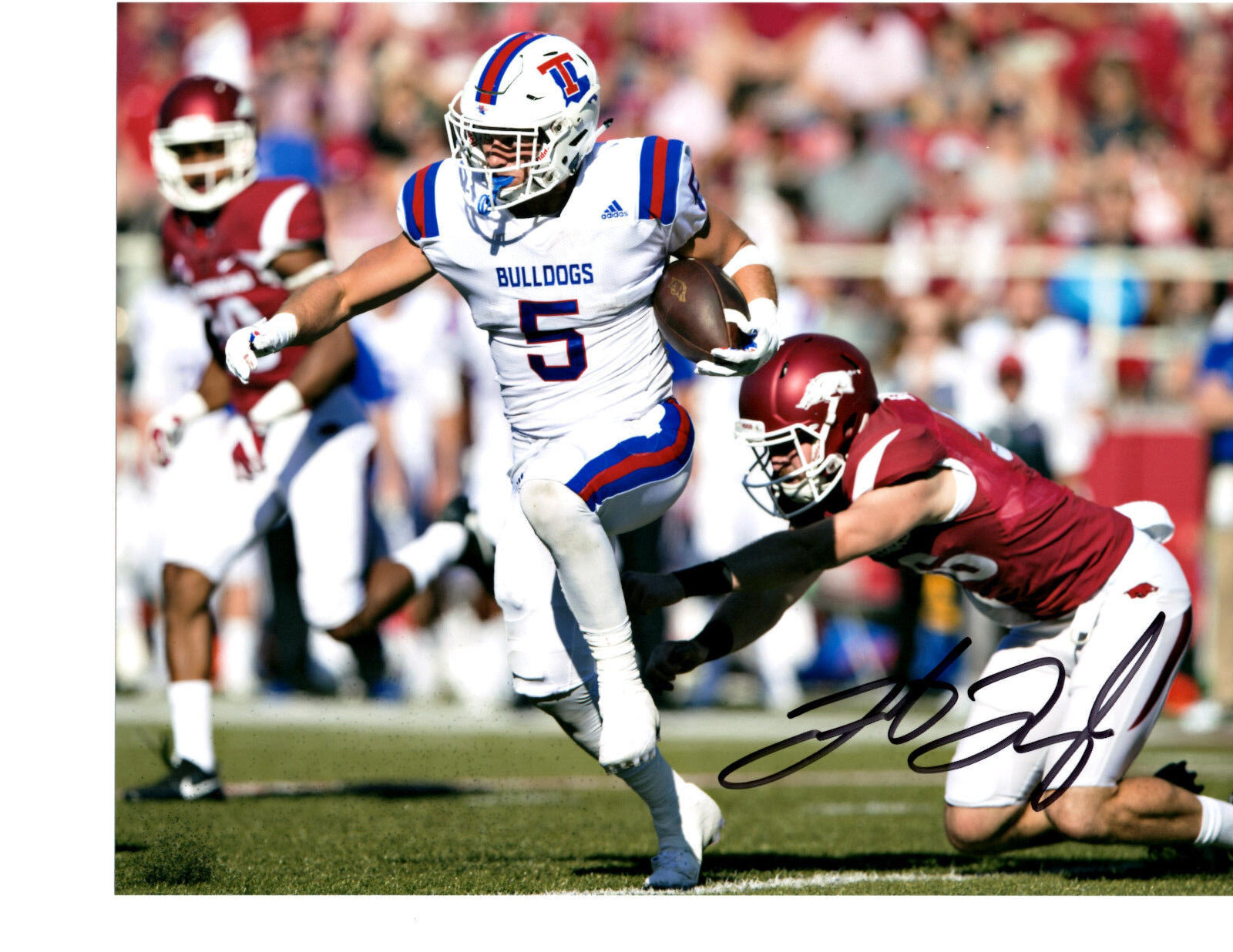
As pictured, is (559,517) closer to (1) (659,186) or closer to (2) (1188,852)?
(1) (659,186)

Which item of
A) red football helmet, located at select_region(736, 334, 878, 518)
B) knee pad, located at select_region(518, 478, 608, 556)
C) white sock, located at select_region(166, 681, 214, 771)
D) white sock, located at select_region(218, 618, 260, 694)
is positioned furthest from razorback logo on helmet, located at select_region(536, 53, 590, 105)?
white sock, located at select_region(218, 618, 260, 694)

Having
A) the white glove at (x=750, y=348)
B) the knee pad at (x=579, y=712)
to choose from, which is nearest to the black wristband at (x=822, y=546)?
the white glove at (x=750, y=348)

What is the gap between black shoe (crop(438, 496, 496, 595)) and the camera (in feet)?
17.6

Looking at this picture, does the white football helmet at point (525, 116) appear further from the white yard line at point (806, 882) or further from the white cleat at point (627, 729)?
the white yard line at point (806, 882)

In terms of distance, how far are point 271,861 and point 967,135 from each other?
7141 mm

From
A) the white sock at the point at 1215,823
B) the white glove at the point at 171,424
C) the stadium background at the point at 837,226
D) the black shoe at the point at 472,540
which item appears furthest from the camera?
the stadium background at the point at 837,226

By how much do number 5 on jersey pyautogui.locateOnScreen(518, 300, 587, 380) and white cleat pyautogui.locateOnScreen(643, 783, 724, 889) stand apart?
991 mm

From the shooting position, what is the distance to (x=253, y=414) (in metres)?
4.96

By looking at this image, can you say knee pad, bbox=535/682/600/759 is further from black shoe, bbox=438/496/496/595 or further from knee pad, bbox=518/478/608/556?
black shoe, bbox=438/496/496/595

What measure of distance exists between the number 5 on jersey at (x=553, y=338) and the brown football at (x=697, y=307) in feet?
0.62

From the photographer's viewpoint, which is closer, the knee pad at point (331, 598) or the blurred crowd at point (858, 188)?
the knee pad at point (331, 598)

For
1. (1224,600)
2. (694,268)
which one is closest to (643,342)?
(694,268)

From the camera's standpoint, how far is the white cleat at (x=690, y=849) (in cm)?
350
